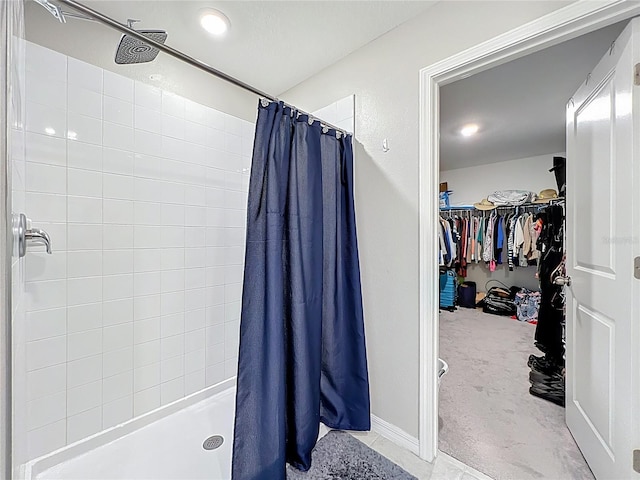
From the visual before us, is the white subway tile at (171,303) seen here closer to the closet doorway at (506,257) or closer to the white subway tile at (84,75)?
the white subway tile at (84,75)

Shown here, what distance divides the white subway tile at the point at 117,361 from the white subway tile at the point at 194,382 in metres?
0.37

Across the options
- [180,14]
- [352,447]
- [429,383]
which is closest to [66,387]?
[352,447]

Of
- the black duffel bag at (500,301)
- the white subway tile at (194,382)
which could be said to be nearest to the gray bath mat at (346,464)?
the white subway tile at (194,382)

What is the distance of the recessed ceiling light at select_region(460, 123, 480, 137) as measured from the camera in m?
3.09

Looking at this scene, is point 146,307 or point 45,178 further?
point 146,307

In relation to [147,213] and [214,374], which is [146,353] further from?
[147,213]

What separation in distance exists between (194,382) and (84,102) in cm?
176

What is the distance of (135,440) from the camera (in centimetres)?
151

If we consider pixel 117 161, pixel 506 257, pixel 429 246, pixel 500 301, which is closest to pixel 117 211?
pixel 117 161

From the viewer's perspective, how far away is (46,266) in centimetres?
132

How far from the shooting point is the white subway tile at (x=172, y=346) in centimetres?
171

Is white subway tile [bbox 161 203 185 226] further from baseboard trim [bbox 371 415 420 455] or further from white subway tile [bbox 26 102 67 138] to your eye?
baseboard trim [bbox 371 415 420 455]

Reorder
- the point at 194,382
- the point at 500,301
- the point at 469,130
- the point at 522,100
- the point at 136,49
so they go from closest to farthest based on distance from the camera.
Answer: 1. the point at 136,49
2. the point at 194,382
3. the point at 522,100
4. the point at 469,130
5. the point at 500,301

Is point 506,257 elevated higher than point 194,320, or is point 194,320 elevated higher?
point 506,257
